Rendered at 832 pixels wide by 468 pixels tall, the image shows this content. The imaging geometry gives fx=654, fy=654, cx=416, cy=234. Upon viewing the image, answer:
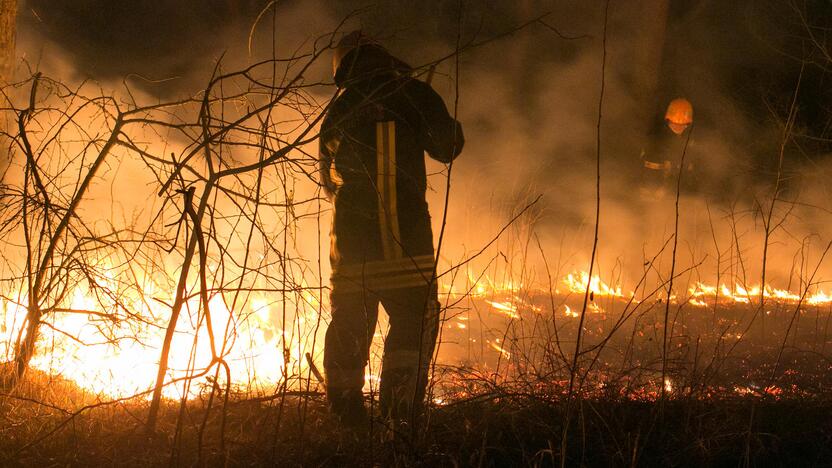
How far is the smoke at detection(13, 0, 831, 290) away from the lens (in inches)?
404

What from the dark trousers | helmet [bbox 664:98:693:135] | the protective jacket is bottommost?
the dark trousers

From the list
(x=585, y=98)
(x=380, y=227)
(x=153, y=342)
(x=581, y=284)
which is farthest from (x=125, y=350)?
(x=585, y=98)

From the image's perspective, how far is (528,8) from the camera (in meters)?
12.7

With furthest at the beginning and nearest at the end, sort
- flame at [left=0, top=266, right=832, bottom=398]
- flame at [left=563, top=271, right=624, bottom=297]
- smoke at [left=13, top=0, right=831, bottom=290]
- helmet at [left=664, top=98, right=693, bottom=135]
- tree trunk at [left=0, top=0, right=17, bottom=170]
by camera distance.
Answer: smoke at [left=13, top=0, right=831, bottom=290] < helmet at [left=664, top=98, right=693, bottom=135] < flame at [left=563, top=271, right=624, bottom=297] < tree trunk at [left=0, top=0, right=17, bottom=170] < flame at [left=0, top=266, right=832, bottom=398]

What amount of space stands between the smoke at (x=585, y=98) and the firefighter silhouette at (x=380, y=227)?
598 cm

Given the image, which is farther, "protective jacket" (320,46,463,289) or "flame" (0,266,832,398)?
"protective jacket" (320,46,463,289)

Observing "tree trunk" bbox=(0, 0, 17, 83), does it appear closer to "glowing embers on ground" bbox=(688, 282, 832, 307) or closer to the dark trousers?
the dark trousers

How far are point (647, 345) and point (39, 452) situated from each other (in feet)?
15.1

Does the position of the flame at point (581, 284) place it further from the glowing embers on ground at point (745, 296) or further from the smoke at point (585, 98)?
the glowing embers on ground at point (745, 296)

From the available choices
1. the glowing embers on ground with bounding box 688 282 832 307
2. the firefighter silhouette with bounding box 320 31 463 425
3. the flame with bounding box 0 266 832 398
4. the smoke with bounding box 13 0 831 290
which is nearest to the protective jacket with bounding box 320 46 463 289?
the firefighter silhouette with bounding box 320 31 463 425

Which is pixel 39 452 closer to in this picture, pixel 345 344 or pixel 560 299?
pixel 345 344

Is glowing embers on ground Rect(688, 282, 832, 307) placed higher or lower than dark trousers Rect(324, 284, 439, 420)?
higher

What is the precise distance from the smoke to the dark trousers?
6.11 m

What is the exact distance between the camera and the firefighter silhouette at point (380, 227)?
10.1 ft
